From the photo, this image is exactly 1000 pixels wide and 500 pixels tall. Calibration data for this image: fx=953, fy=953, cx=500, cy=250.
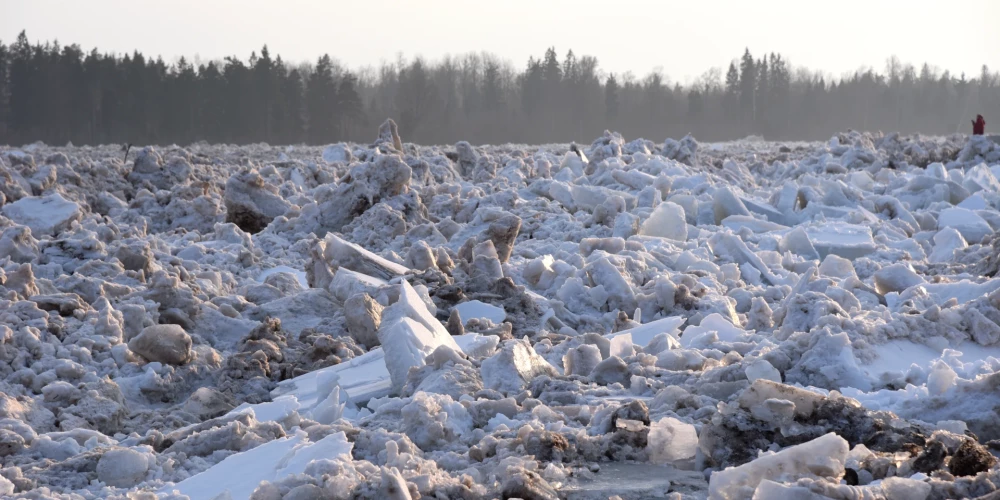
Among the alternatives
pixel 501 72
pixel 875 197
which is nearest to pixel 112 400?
pixel 875 197

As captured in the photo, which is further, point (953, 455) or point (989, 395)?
point (989, 395)

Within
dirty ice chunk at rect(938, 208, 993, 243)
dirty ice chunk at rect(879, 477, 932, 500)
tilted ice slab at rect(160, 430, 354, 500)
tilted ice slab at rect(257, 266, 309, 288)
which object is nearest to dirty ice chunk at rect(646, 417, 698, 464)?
dirty ice chunk at rect(879, 477, 932, 500)

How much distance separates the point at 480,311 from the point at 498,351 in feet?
5.08

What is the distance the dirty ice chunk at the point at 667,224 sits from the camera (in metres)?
7.80

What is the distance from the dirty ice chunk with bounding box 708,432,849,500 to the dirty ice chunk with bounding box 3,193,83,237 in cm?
751

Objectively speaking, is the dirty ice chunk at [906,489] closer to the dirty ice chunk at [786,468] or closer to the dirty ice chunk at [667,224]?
the dirty ice chunk at [786,468]

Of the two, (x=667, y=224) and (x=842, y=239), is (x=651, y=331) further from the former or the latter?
(x=842, y=239)

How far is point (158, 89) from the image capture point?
133ft

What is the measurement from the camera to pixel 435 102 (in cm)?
5159

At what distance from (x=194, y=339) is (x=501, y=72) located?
215 ft

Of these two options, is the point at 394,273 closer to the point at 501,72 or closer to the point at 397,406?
the point at 397,406

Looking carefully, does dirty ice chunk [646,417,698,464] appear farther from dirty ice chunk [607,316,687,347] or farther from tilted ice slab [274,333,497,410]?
dirty ice chunk [607,316,687,347]

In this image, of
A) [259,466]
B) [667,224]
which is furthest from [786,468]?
[667,224]

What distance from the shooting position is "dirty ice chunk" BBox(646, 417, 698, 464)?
272cm
